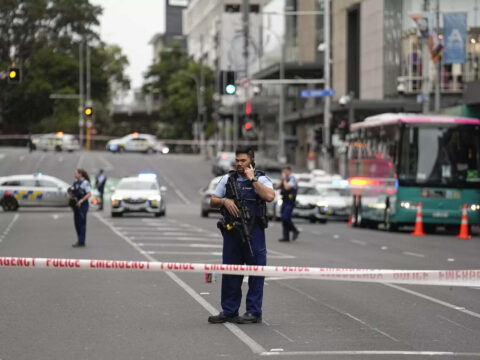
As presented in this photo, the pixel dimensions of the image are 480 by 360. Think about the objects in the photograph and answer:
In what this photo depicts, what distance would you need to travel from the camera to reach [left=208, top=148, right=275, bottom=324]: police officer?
1186cm

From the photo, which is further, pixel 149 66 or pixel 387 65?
pixel 149 66

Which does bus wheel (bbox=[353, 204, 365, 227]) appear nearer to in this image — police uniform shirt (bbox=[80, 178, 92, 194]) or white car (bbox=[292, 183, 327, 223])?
white car (bbox=[292, 183, 327, 223])

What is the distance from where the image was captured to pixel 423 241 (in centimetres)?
3014

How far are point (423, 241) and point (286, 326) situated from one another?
1848 cm

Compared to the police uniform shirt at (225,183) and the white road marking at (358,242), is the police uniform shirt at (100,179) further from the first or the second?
the police uniform shirt at (225,183)

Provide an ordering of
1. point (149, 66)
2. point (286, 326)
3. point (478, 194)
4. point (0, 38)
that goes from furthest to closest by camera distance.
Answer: point (149, 66) → point (0, 38) → point (478, 194) → point (286, 326)

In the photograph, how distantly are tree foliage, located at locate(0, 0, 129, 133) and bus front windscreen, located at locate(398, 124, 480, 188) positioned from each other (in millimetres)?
82489

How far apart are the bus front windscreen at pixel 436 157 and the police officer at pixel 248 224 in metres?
22.5

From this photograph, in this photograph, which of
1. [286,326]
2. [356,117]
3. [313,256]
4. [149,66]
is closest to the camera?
[286,326]

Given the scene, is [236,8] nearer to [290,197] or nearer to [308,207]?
[308,207]

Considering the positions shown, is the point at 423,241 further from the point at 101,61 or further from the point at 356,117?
the point at 101,61

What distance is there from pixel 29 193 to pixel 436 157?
20.7m

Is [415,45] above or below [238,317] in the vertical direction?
above

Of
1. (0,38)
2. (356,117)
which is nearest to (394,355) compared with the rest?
(356,117)
